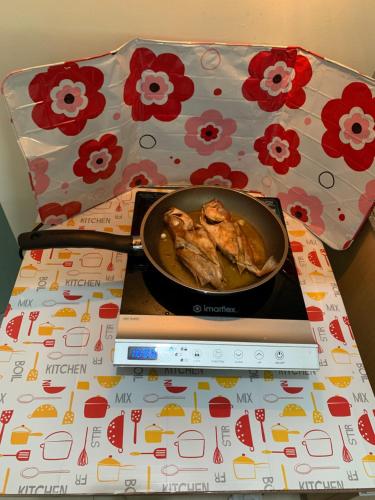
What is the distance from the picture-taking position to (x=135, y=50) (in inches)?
33.1

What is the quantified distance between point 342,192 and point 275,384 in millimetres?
→ 479

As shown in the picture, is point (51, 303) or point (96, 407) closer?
point (96, 407)

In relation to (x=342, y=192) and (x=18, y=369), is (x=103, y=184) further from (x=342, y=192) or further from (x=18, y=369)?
(x=342, y=192)

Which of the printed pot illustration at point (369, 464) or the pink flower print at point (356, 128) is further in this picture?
the pink flower print at point (356, 128)

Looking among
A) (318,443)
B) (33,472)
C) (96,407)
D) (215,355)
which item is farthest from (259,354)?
(33,472)

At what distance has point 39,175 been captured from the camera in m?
0.87

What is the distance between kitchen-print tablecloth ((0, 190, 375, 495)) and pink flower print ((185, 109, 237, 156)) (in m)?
0.43

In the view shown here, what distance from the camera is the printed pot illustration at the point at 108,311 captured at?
2.64ft

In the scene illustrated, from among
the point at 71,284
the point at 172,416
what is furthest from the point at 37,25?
the point at 172,416

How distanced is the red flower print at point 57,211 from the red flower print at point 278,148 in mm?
483

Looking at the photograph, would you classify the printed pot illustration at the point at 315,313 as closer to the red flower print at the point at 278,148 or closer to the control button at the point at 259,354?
the control button at the point at 259,354

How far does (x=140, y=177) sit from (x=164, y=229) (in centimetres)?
25

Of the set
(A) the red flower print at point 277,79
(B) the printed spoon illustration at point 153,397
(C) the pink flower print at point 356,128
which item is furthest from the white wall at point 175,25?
(B) the printed spoon illustration at point 153,397

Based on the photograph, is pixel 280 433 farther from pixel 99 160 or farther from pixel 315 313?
pixel 99 160
